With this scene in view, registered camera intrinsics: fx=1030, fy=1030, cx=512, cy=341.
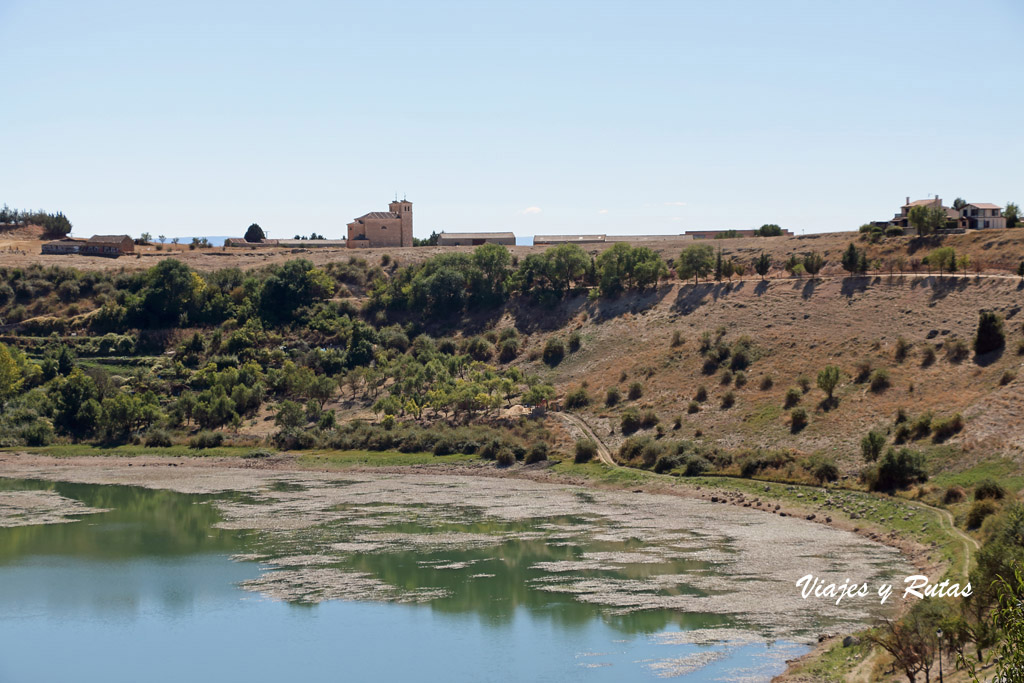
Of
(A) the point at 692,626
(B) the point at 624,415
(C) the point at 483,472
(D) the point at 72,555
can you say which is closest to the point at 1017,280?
(B) the point at 624,415

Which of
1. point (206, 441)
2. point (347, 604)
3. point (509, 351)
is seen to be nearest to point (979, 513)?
point (347, 604)

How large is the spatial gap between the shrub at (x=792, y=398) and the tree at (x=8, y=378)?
50.8 meters

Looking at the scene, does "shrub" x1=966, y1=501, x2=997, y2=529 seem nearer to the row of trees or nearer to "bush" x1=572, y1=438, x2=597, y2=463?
"bush" x1=572, y1=438, x2=597, y2=463

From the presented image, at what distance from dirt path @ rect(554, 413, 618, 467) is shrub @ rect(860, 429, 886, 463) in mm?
13781

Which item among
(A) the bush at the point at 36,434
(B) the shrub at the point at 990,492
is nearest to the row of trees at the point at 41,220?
(A) the bush at the point at 36,434

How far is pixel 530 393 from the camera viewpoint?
66750 millimetres

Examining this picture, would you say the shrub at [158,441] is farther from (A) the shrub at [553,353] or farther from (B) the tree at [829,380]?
(B) the tree at [829,380]

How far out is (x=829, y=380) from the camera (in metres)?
56.4

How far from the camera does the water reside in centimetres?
2861

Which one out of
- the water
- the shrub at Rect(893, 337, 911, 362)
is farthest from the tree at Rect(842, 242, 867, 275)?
the water

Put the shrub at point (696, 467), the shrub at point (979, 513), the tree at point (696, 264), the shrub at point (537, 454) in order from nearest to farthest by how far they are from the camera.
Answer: the shrub at point (979, 513) → the shrub at point (696, 467) → the shrub at point (537, 454) → the tree at point (696, 264)

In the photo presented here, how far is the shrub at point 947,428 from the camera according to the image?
1905 inches

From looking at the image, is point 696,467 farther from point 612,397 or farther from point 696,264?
point 696,264

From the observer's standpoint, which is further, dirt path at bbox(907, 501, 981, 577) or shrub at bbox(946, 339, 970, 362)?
shrub at bbox(946, 339, 970, 362)
